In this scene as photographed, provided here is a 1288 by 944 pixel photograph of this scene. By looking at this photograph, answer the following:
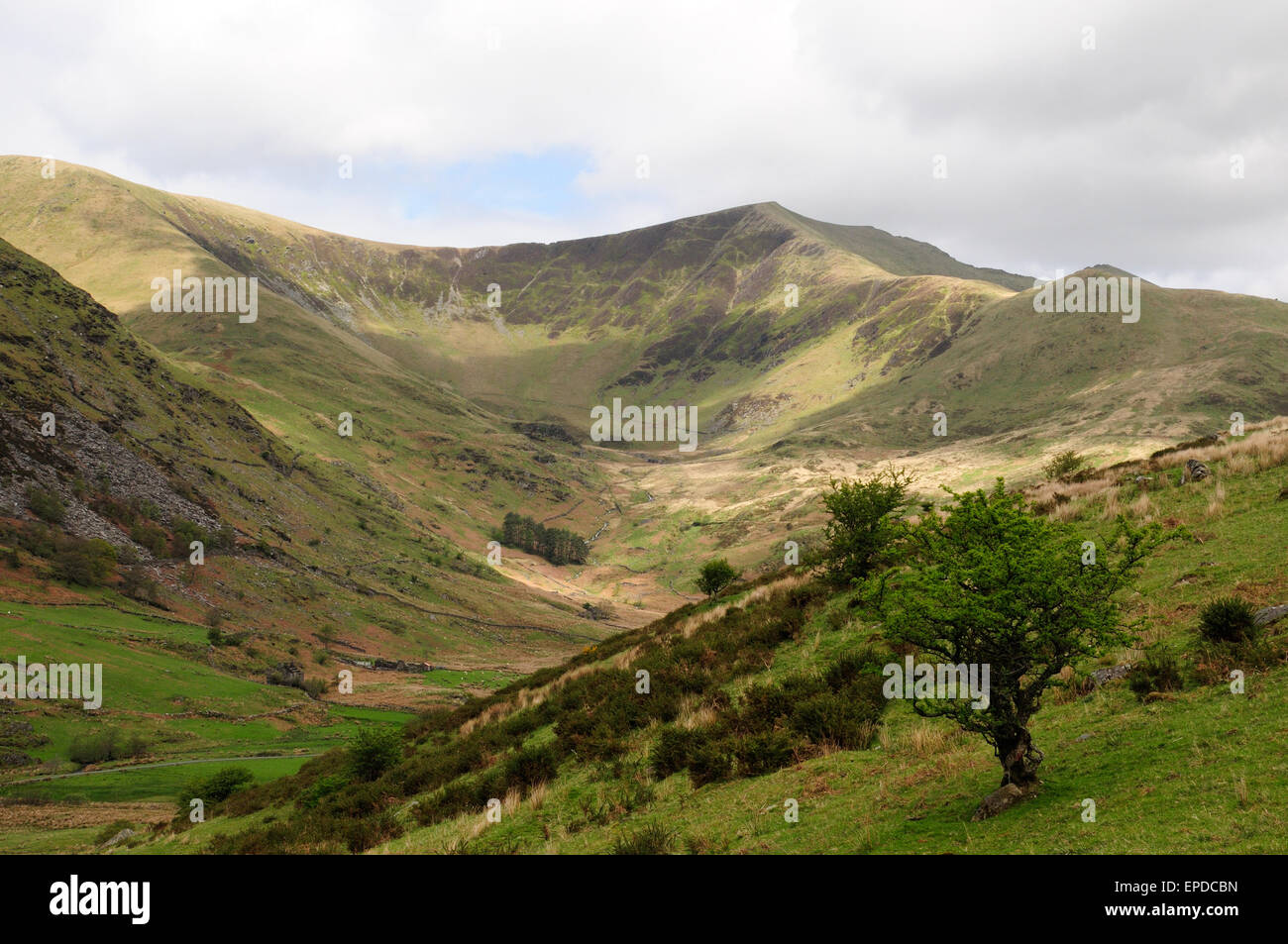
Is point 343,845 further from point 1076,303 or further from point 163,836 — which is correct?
point 1076,303

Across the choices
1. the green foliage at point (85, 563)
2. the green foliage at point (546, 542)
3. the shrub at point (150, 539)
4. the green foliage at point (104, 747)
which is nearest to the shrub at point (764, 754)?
the green foliage at point (104, 747)

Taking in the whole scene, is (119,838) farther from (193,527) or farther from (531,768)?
(193,527)

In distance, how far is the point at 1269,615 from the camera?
1004cm

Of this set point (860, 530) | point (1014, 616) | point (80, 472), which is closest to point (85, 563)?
point (80, 472)

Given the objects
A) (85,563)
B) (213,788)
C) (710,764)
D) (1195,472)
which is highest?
(1195,472)

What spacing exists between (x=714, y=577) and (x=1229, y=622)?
95.2ft

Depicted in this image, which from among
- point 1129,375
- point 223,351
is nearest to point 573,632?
point 223,351

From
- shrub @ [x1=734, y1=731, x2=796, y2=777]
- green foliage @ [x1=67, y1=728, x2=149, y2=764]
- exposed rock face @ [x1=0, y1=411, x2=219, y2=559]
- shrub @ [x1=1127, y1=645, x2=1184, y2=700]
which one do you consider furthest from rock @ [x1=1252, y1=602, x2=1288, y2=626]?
exposed rock face @ [x1=0, y1=411, x2=219, y2=559]

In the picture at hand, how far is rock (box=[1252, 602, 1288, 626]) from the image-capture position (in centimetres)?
992

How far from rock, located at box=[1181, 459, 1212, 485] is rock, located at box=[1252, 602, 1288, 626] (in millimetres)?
11424

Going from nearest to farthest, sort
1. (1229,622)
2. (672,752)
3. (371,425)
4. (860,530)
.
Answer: (1229,622), (672,752), (860,530), (371,425)

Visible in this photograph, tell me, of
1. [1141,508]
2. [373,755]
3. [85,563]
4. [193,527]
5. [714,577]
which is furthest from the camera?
[193,527]

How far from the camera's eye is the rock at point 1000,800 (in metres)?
7.60
